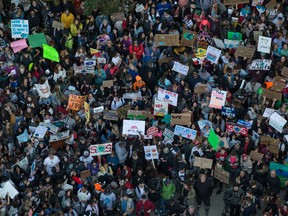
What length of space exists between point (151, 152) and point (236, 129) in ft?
8.03

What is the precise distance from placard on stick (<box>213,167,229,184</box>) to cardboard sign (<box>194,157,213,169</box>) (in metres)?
0.27

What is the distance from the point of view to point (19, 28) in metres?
24.4

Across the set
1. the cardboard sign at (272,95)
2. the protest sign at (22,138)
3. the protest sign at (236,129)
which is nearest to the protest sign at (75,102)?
the protest sign at (22,138)

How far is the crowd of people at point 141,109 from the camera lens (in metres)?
19.8

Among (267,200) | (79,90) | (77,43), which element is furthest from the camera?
(77,43)

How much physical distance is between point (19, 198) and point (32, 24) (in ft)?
23.8

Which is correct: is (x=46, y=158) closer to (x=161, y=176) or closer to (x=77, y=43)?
(x=161, y=176)

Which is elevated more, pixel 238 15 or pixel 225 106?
pixel 238 15

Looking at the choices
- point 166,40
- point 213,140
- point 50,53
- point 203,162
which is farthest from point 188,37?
point 203,162

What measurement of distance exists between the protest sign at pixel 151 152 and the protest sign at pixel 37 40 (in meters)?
5.56

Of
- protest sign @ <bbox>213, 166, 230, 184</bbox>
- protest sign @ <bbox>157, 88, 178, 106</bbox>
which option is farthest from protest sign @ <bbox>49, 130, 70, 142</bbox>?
protest sign @ <bbox>213, 166, 230, 184</bbox>

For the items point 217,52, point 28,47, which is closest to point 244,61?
point 217,52

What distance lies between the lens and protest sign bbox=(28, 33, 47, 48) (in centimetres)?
2398

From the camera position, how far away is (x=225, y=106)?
21703 millimetres
